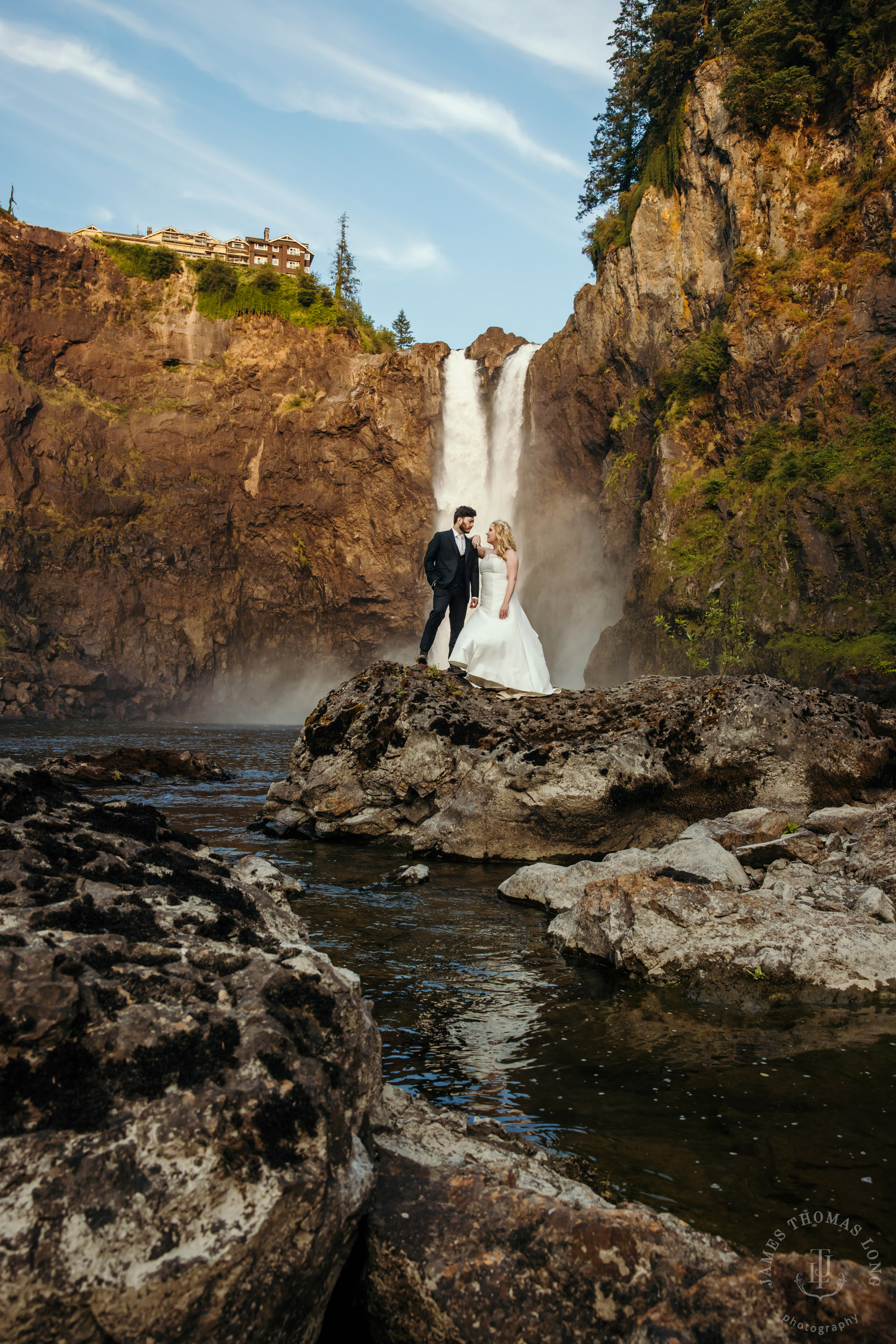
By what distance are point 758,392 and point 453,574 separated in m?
21.7

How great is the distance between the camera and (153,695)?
150ft

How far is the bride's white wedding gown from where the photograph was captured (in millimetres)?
12500

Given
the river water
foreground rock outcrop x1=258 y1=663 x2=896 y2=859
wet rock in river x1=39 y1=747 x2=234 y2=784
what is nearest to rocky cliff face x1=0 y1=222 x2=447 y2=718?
wet rock in river x1=39 y1=747 x2=234 y2=784

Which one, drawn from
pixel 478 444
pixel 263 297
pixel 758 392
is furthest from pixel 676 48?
pixel 263 297

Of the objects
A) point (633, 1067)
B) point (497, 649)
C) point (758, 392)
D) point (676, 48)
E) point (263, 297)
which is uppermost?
point (676, 48)

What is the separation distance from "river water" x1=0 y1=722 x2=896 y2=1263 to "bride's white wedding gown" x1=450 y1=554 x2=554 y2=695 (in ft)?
18.0

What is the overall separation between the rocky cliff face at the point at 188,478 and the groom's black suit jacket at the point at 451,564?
3387 centimetres

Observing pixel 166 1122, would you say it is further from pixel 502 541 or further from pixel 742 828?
pixel 502 541

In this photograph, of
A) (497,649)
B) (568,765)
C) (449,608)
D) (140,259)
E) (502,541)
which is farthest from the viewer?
(140,259)

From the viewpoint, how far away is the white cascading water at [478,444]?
42125 mm

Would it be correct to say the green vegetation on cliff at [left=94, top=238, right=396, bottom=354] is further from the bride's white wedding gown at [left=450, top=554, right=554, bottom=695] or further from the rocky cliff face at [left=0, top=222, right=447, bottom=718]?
the bride's white wedding gown at [left=450, top=554, right=554, bottom=695]

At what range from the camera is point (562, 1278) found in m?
2.25

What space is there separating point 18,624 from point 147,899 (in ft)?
146

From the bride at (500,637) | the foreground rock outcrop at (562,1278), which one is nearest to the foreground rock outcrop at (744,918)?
the foreground rock outcrop at (562,1278)
